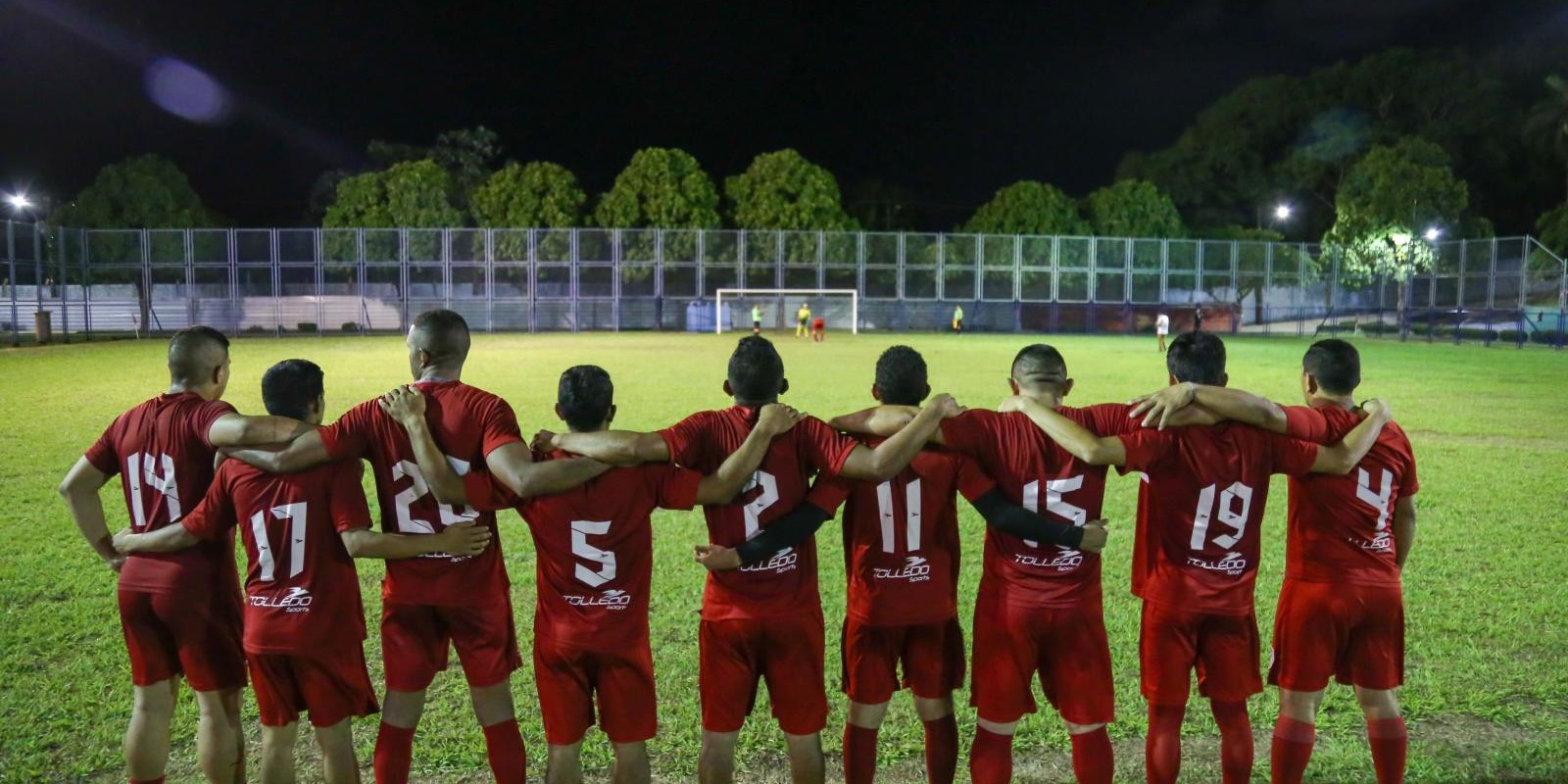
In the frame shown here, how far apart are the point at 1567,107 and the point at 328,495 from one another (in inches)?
3202

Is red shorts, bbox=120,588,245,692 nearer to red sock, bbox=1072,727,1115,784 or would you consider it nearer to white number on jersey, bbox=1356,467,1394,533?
red sock, bbox=1072,727,1115,784

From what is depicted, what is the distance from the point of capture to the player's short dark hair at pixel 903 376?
155 inches

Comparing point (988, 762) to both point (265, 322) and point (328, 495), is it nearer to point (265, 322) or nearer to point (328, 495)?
point (328, 495)

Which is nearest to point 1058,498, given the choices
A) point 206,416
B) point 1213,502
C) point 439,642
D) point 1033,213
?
point 1213,502

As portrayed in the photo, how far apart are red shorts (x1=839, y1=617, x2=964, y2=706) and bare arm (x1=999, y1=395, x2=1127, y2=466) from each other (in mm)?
843

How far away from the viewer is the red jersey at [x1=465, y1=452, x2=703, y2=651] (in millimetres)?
3598

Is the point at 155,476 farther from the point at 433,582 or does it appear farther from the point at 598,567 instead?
the point at 598,567

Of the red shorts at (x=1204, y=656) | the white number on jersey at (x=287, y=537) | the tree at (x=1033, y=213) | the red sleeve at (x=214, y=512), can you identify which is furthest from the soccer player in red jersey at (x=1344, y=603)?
the tree at (x=1033, y=213)

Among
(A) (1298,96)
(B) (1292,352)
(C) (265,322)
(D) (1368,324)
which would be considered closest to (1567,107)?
(A) (1298,96)

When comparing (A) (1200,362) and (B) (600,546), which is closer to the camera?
(B) (600,546)

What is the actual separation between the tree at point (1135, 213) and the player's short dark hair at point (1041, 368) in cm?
5952

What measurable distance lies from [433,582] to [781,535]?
1314 millimetres

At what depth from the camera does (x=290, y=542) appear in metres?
3.72

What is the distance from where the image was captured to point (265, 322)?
47344mm
